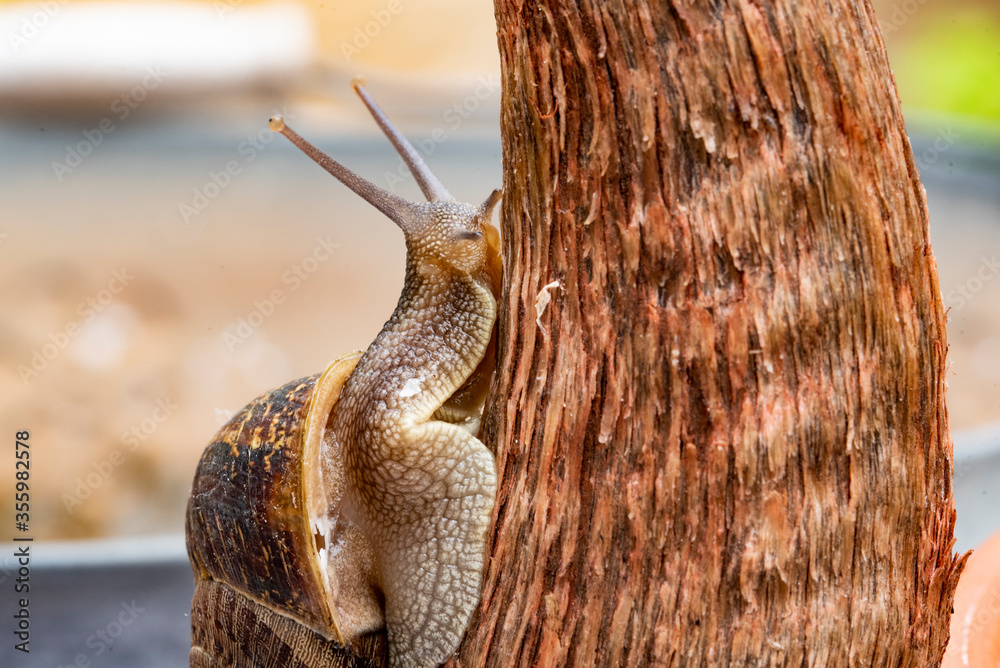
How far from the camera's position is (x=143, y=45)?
335cm

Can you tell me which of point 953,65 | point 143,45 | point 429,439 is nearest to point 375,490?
point 429,439

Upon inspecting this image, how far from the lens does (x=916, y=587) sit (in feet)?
4.56

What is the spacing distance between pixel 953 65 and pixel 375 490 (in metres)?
3.05

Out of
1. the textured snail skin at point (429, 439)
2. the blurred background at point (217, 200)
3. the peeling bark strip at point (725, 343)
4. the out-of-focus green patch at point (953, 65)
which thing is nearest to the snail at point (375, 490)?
Result: the textured snail skin at point (429, 439)

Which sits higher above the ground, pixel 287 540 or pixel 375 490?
pixel 375 490

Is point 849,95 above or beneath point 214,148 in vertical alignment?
beneath

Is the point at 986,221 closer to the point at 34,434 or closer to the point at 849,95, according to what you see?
the point at 849,95

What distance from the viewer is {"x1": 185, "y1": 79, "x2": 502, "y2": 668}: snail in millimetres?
1538

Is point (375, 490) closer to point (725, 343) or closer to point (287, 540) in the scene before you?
point (287, 540)

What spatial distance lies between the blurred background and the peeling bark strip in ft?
6.50

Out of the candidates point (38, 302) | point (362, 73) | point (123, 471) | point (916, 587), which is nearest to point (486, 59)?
point (362, 73)

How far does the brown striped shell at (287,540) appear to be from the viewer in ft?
5.24

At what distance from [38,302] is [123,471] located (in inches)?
33.5

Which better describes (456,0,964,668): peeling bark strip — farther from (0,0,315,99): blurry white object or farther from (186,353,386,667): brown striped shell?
(0,0,315,99): blurry white object
